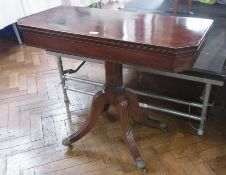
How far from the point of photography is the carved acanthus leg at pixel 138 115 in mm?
1455

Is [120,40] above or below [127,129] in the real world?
A: above

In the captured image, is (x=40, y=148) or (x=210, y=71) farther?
(x=40, y=148)

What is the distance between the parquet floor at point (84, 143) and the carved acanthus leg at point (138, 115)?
0.16ft

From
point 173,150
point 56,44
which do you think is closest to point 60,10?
point 56,44

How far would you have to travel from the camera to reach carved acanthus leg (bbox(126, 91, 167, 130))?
1455 mm

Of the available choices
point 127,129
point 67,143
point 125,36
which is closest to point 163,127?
point 127,129

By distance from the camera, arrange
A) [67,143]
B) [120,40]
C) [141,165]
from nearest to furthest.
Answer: [120,40], [141,165], [67,143]

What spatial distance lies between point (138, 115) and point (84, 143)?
15.1 inches

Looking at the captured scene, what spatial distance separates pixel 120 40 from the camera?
104 cm

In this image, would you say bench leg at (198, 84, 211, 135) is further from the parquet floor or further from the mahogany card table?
the mahogany card table

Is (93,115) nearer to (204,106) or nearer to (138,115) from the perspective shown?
(138,115)

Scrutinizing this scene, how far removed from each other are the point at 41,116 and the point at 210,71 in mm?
1190

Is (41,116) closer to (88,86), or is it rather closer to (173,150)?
(88,86)

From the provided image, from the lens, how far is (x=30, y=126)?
5.87 ft
